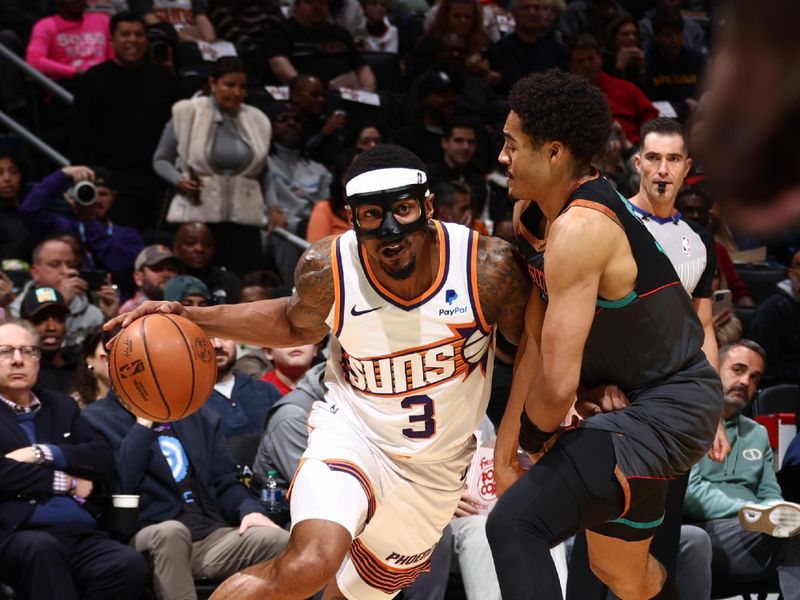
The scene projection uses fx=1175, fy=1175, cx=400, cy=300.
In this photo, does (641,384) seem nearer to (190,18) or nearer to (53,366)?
(53,366)

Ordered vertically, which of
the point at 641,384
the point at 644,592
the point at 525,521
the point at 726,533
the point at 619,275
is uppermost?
the point at 619,275

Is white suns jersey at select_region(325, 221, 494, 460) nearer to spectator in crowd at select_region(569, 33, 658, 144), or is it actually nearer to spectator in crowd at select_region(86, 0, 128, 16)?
spectator in crowd at select_region(86, 0, 128, 16)

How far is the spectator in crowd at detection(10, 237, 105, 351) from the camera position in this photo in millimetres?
7184

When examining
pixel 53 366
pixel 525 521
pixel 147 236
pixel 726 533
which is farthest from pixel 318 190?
pixel 525 521

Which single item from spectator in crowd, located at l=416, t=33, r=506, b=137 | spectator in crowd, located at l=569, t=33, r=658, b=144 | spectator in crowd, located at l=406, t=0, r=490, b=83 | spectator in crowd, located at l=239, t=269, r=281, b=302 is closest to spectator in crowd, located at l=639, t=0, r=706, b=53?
spectator in crowd, located at l=569, t=33, r=658, b=144

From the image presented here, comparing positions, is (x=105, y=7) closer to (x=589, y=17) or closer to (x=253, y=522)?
(x=589, y=17)

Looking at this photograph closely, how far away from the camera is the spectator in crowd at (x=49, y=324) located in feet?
22.1

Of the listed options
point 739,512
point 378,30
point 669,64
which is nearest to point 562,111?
point 739,512

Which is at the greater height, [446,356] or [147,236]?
[446,356]

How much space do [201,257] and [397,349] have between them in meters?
3.98

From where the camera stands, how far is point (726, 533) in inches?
241

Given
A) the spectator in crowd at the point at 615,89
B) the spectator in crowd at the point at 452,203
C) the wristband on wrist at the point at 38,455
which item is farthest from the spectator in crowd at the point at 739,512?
the spectator in crowd at the point at 615,89

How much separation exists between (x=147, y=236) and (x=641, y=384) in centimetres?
551

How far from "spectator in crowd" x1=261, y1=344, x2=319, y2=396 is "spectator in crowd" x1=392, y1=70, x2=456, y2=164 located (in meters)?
2.88
